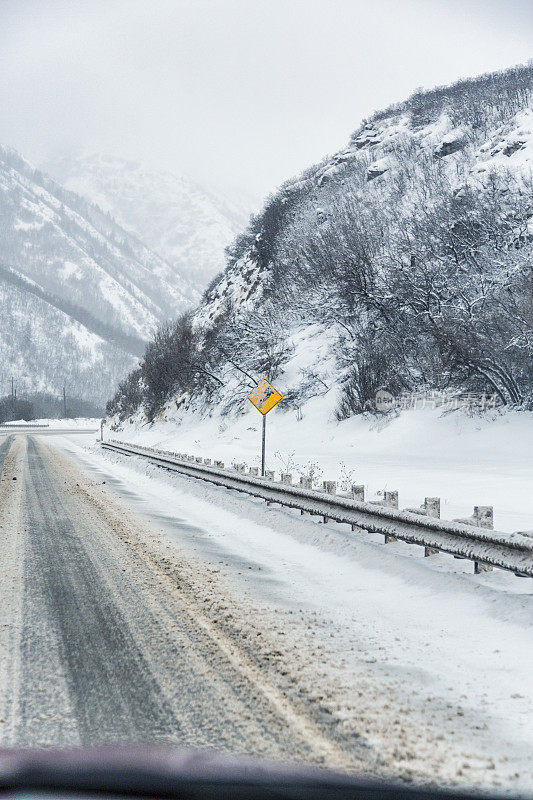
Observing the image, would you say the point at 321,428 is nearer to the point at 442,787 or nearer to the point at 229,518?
the point at 229,518

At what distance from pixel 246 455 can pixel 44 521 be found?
1513 centimetres

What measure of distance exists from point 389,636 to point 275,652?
0.89 meters

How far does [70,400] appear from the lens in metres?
171

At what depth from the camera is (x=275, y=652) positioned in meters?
4.20

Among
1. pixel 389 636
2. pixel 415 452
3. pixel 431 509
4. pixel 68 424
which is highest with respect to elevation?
pixel 415 452

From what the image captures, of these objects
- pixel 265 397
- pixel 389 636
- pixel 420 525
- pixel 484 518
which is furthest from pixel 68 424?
pixel 389 636

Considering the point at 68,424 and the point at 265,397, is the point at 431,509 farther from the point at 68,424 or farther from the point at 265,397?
the point at 68,424

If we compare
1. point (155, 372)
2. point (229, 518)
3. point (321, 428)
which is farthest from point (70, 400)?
point (229, 518)

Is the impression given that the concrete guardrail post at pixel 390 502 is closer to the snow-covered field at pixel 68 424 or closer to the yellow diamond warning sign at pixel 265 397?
the yellow diamond warning sign at pixel 265 397

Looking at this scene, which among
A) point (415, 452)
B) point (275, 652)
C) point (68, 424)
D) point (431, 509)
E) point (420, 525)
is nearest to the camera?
point (275, 652)

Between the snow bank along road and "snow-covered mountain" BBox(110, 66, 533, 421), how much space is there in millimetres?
13229

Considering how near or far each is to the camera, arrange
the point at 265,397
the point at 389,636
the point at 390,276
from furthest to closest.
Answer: the point at 390,276 < the point at 265,397 < the point at 389,636

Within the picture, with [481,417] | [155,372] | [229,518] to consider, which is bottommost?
[229,518]

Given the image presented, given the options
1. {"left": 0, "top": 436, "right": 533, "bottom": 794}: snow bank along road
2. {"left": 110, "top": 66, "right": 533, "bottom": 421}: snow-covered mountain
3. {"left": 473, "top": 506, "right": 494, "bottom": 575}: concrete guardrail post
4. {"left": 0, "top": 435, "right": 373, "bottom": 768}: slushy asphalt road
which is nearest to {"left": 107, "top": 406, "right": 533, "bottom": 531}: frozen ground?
{"left": 110, "top": 66, "right": 533, "bottom": 421}: snow-covered mountain
